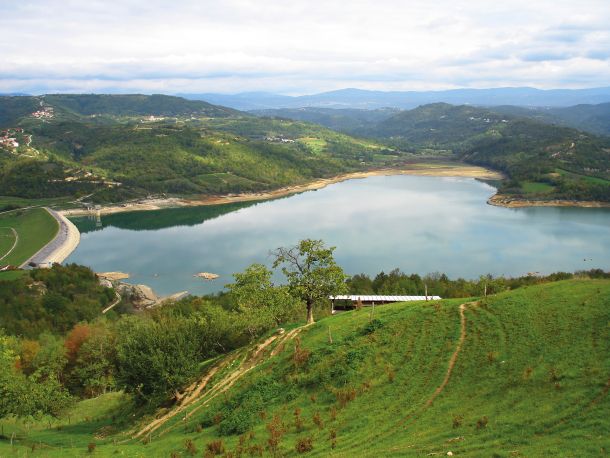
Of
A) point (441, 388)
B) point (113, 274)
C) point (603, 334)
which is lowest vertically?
point (113, 274)

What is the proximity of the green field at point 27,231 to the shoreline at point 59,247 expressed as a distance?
1.20m

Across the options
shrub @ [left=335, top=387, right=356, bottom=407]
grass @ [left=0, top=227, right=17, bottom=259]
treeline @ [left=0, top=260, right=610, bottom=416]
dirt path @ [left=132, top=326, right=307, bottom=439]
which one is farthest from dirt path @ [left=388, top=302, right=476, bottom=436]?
grass @ [left=0, top=227, right=17, bottom=259]

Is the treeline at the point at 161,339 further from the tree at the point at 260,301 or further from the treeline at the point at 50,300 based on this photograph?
the treeline at the point at 50,300

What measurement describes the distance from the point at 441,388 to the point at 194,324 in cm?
1788

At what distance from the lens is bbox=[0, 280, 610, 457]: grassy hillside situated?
1322 centimetres

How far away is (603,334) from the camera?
16312mm

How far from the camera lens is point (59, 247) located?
101375mm

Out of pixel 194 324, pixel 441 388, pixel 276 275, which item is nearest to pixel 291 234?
pixel 276 275

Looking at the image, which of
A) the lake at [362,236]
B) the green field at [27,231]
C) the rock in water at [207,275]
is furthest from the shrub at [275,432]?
the green field at [27,231]

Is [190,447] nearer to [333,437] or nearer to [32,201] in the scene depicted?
[333,437]

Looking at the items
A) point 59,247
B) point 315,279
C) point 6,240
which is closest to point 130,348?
point 315,279

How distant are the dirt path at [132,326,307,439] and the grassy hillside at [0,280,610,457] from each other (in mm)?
90

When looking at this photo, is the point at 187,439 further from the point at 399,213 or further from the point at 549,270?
the point at 399,213

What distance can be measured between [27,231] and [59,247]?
17604 mm
